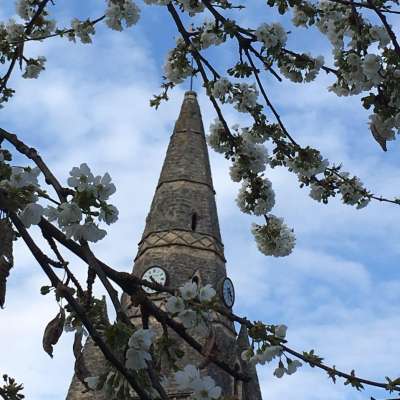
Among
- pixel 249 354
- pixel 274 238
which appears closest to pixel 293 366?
pixel 249 354

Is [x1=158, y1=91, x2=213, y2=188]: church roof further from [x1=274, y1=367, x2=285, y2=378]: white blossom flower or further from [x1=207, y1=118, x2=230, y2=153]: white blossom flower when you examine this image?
[x1=274, y1=367, x2=285, y2=378]: white blossom flower

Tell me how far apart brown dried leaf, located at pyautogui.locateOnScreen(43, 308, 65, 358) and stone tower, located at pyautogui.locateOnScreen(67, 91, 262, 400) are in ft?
48.9

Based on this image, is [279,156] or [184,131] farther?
[184,131]

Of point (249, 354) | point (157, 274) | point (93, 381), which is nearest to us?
point (93, 381)

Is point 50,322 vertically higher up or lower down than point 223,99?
lower down

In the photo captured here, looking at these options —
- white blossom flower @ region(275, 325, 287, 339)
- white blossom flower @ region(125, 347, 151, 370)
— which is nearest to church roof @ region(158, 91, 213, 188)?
white blossom flower @ region(275, 325, 287, 339)

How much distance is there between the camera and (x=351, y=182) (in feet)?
17.7

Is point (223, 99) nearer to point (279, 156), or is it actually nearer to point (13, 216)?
point (279, 156)

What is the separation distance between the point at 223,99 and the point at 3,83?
5.34 ft

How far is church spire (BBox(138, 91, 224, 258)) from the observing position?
813 inches

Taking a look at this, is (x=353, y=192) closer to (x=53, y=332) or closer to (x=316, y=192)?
(x=316, y=192)

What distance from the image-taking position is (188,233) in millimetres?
20641

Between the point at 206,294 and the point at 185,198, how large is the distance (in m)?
18.6

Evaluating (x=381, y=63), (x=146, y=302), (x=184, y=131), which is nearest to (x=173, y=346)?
(x=146, y=302)
